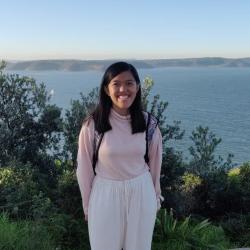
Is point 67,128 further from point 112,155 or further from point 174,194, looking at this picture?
point 112,155

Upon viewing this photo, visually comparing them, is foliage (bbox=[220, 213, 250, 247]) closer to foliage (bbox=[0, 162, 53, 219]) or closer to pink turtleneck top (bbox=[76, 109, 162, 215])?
foliage (bbox=[0, 162, 53, 219])

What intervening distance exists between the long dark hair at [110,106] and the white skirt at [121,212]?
13.6 inches

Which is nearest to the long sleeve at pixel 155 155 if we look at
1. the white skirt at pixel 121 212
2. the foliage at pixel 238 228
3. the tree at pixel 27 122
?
the white skirt at pixel 121 212

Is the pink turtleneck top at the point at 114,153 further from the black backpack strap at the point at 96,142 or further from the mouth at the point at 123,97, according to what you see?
the mouth at the point at 123,97

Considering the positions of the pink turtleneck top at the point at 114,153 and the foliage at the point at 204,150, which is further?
the foliage at the point at 204,150

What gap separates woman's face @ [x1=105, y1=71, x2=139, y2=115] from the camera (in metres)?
3.21

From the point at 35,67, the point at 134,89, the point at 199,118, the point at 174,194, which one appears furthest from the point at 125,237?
the point at 35,67

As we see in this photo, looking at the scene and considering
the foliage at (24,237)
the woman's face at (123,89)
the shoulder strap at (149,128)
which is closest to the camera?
the woman's face at (123,89)

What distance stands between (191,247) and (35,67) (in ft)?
283

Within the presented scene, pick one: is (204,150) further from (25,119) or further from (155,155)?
(155,155)

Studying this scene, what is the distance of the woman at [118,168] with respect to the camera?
3227 mm

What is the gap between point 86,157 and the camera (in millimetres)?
3311

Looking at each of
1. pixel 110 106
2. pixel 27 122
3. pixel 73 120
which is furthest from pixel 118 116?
pixel 27 122

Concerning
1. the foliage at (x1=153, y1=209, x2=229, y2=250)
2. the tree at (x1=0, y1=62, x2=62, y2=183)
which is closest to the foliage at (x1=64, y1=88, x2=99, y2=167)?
the tree at (x1=0, y1=62, x2=62, y2=183)
